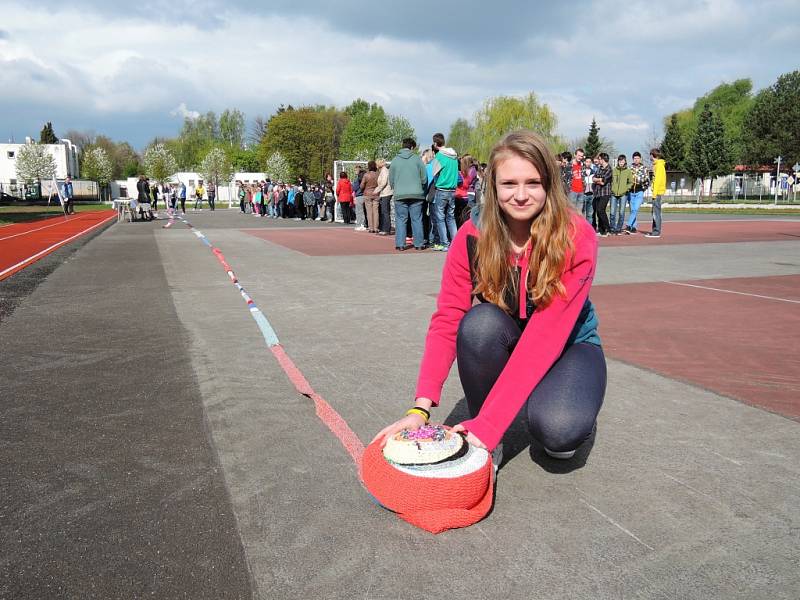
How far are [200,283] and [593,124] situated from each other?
8829 cm

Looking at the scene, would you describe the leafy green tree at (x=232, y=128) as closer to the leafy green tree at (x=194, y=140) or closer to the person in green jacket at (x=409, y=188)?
the leafy green tree at (x=194, y=140)

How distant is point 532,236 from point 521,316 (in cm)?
36

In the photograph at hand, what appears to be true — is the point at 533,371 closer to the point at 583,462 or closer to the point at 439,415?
the point at 583,462

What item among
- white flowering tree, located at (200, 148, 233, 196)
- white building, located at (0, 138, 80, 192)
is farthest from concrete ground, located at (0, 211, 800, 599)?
white building, located at (0, 138, 80, 192)

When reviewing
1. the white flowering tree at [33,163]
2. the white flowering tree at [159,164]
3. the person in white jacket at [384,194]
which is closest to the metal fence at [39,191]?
the white flowering tree at [33,163]

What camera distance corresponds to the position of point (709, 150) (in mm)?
60969

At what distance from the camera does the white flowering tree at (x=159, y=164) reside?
87312 millimetres

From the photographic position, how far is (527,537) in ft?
6.84

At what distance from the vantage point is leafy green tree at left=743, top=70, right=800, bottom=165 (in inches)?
2201

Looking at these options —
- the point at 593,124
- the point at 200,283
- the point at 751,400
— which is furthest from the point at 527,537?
the point at 593,124

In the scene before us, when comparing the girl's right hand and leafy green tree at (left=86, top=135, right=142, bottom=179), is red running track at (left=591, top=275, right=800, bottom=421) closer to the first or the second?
the girl's right hand

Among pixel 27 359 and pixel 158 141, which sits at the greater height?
pixel 158 141

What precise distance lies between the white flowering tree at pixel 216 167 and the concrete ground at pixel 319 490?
85723 millimetres

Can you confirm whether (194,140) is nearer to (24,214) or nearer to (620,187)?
(24,214)
